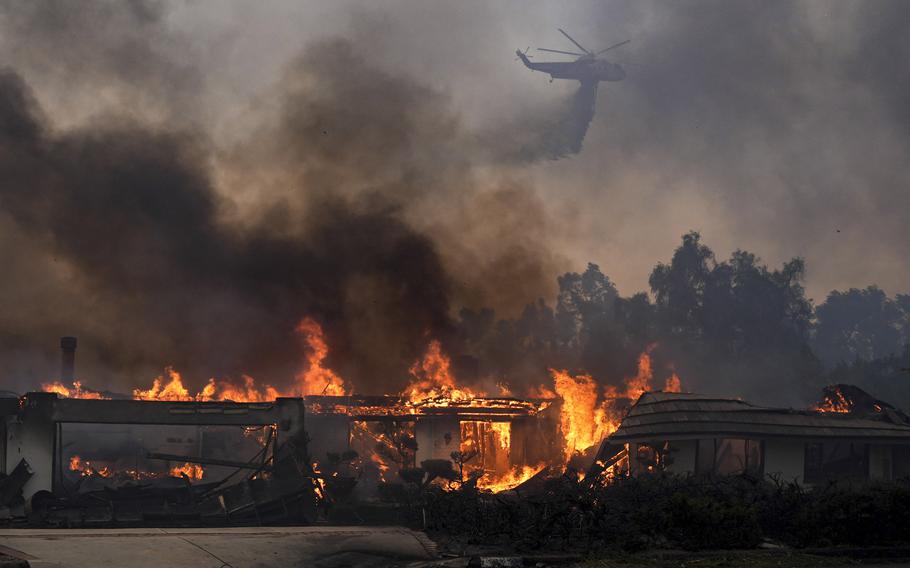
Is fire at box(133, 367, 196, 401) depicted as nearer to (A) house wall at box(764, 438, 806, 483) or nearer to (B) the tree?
(A) house wall at box(764, 438, 806, 483)

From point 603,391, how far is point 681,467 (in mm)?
23991

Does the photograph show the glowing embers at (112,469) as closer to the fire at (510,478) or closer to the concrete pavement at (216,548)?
the fire at (510,478)

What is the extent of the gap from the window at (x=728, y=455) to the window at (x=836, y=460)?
2024mm

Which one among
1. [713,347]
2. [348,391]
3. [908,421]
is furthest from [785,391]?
[908,421]

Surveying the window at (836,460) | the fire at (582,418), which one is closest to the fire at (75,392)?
the fire at (582,418)

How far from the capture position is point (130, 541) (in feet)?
Result: 60.6

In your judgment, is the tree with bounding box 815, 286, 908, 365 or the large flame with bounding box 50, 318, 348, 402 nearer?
the large flame with bounding box 50, 318, 348, 402

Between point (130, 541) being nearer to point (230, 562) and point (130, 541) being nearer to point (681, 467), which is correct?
point (230, 562)

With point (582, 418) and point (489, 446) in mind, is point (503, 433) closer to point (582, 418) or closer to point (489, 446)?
point (489, 446)

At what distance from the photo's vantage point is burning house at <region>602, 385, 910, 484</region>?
31.9 m

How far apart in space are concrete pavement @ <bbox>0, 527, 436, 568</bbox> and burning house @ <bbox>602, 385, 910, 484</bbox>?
14.2 m

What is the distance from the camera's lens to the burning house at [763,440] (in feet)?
105

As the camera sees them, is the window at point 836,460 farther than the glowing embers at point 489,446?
No

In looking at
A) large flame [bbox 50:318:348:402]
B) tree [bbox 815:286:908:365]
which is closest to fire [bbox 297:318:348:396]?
large flame [bbox 50:318:348:402]
